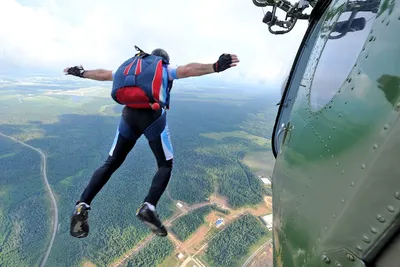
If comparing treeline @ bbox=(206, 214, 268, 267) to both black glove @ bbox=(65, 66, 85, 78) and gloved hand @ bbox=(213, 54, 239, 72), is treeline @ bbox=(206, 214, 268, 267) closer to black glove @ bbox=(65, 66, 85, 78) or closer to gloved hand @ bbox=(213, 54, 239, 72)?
black glove @ bbox=(65, 66, 85, 78)

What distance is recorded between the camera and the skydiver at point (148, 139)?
251 centimetres

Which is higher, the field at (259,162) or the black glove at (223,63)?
the black glove at (223,63)

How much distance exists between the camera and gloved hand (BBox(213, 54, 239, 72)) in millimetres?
2215

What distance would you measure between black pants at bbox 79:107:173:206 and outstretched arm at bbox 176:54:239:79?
1.75ft

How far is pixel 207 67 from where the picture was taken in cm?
233

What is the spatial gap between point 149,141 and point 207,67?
1020 mm

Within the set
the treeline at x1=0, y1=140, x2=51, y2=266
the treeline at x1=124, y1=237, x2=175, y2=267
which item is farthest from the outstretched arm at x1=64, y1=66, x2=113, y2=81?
the treeline at x1=0, y1=140, x2=51, y2=266

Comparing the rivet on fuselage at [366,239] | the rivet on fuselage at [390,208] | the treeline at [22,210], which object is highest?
the rivet on fuselage at [390,208]

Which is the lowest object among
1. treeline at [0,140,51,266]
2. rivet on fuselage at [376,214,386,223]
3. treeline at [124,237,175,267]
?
treeline at [0,140,51,266]

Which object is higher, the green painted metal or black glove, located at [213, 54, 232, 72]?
black glove, located at [213, 54, 232, 72]

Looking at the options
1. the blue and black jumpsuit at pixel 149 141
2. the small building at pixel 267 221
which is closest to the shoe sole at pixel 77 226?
the blue and black jumpsuit at pixel 149 141

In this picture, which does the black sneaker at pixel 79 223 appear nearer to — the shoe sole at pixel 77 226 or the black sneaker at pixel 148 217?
the shoe sole at pixel 77 226

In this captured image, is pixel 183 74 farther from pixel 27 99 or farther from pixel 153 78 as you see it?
pixel 27 99

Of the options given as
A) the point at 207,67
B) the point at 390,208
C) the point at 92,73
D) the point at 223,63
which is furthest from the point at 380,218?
the point at 92,73
